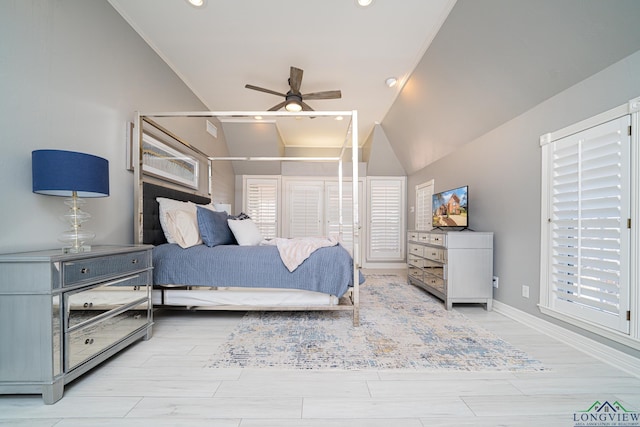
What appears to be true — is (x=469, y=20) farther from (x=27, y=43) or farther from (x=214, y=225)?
(x=27, y=43)

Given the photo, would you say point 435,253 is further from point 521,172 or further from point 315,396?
point 315,396

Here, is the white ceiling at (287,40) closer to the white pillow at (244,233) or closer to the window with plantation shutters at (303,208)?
the white pillow at (244,233)

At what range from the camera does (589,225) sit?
1.90 m

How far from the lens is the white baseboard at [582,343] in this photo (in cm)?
166

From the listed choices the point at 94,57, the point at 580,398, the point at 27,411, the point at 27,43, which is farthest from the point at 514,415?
the point at 94,57

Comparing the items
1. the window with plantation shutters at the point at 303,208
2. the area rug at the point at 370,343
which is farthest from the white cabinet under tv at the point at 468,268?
the window with plantation shutters at the point at 303,208

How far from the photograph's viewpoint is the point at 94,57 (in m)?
2.17

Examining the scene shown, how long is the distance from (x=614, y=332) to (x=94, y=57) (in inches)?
171

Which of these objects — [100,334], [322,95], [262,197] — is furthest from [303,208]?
[100,334]

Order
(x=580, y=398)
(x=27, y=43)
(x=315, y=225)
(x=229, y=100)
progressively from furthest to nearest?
(x=315, y=225) < (x=229, y=100) < (x=27, y=43) < (x=580, y=398)

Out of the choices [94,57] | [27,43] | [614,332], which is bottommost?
[614,332]

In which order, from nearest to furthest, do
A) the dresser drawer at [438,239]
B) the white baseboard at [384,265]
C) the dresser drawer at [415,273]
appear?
the dresser drawer at [438,239], the dresser drawer at [415,273], the white baseboard at [384,265]

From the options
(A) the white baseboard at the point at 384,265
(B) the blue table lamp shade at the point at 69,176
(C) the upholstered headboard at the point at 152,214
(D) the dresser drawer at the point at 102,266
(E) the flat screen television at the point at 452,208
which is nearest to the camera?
(D) the dresser drawer at the point at 102,266

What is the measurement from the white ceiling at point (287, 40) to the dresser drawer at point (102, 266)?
7.28 ft
